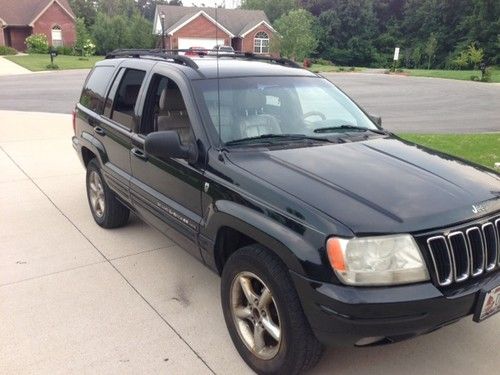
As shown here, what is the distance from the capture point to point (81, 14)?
70.6 metres

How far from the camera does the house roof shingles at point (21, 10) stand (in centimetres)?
5234

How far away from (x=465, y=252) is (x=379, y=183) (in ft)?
1.93

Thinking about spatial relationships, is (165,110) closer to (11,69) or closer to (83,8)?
(11,69)

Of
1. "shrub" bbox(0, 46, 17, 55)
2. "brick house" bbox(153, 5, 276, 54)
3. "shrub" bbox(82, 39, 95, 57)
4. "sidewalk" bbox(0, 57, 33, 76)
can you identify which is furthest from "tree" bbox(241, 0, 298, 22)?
"sidewalk" bbox(0, 57, 33, 76)

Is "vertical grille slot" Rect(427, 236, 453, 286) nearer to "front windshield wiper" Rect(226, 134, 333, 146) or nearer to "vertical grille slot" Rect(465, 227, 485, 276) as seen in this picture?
"vertical grille slot" Rect(465, 227, 485, 276)

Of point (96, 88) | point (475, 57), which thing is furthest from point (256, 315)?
point (475, 57)

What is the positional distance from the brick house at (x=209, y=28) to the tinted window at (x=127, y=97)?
149 feet

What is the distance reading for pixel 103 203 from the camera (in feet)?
17.0

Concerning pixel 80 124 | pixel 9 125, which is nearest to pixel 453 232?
pixel 80 124

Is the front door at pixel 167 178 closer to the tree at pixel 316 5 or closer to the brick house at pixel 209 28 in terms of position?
the brick house at pixel 209 28

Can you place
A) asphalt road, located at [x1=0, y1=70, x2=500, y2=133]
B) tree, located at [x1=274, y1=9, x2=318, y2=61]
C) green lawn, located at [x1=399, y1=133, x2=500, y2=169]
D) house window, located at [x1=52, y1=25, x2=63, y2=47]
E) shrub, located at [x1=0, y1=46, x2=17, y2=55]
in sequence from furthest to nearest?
house window, located at [x1=52, y1=25, x2=63, y2=47] < tree, located at [x1=274, y1=9, x2=318, y2=61] < shrub, located at [x1=0, y1=46, x2=17, y2=55] < asphalt road, located at [x1=0, y1=70, x2=500, y2=133] < green lawn, located at [x1=399, y1=133, x2=500, y2=169]

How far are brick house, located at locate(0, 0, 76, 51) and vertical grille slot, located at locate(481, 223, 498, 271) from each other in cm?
5710

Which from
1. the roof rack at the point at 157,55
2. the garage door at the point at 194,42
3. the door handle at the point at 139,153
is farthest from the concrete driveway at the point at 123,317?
the garage door at the point at 194,42

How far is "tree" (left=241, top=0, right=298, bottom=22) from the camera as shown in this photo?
253ft
